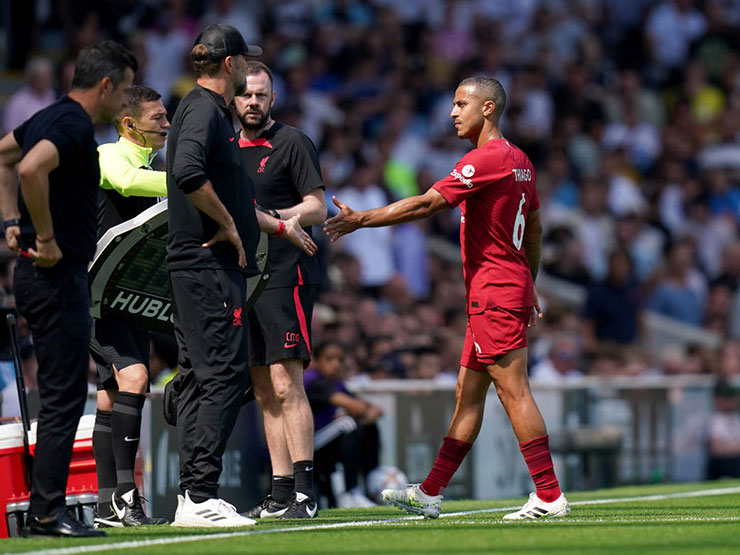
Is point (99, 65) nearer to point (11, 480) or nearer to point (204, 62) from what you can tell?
point (204, 62)

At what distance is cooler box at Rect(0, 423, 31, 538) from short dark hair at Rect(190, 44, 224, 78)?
2.16 m

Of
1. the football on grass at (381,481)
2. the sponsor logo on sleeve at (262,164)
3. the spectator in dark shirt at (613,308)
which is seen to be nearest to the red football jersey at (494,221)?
the sponsor logo on sleeve at (262,164)

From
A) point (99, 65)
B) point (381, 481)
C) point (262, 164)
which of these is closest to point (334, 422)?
point (381, 481)

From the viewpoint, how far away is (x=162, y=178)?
7492mm

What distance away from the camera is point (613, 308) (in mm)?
16594

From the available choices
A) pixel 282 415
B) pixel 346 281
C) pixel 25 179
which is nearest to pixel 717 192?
pixel 346 281

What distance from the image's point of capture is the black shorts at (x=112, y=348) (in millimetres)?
7562

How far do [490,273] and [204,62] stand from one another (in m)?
1.83

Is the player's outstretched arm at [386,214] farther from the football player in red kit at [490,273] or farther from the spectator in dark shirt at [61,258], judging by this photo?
the spectator in dark shirt at [61,258]

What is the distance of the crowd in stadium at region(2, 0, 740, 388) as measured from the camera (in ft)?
49.2

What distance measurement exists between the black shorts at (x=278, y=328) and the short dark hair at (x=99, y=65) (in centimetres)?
177

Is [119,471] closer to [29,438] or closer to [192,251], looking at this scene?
[29,438]

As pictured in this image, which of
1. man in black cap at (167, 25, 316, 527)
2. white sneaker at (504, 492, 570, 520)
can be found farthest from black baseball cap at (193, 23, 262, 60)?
white sneaker at (504, 492, 570, 520)

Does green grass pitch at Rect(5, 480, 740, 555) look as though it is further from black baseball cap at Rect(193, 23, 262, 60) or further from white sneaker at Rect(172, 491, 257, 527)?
black baseball cap at Rect(193, 23, 262, 60)
